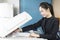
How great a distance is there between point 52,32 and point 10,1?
220 centimetres

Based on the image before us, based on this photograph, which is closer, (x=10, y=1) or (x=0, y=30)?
(x=0, y=30)

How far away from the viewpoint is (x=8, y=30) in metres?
1.52

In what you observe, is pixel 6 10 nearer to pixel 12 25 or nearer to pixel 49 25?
pixel 49 25

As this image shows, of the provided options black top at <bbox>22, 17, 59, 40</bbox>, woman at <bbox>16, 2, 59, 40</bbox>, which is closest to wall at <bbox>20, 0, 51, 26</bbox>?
woman at <bbox>16, 2, 59, 40</bbox>

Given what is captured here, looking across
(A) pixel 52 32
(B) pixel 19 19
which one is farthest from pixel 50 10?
(B) pixel 19 19

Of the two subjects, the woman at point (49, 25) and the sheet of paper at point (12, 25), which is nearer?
the sheet of paper at point (12, 25)

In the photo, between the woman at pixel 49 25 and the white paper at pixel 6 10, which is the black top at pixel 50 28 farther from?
the white paper at pixel 6 10

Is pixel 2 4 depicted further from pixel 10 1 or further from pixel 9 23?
pixel 9 23

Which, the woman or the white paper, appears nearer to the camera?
the woman

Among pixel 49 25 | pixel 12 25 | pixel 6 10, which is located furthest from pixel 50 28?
pixel 6 10

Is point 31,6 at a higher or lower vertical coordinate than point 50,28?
higher

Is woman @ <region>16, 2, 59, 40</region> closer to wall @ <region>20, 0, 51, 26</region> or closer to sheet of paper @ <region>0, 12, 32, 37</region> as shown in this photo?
sheet of paper @ <region>0, 12, 32, 37</region>

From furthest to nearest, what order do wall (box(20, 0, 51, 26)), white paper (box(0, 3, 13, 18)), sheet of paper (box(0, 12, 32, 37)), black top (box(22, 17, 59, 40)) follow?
1. wall (box(20, 0, 51, 26))
2. white paper (box(0, 3, 13, 18))
3. black top (box(22, 17, 59, 40))
4. sheet of paper (box(0, 12, 32, 37))

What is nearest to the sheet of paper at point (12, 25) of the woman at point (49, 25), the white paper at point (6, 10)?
the woman at point (49, 25)
